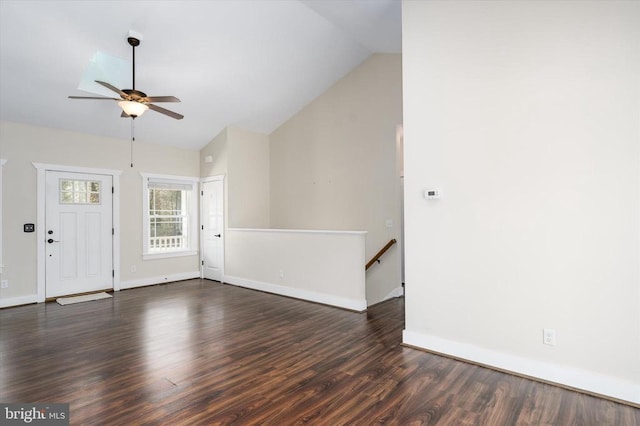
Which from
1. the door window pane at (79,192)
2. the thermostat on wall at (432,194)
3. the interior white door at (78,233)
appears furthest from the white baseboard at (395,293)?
the door window pane at (79,192)

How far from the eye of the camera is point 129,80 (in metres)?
4.74

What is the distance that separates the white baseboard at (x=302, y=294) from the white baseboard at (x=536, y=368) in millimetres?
1297

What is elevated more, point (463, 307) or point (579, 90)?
point (579, 90)

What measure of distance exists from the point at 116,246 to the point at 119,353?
3.38 m

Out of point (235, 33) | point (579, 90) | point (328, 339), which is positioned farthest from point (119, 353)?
point (579, 90)

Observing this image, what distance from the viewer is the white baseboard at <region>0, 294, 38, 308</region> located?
4.97 meters

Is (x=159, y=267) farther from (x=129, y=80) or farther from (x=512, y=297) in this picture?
(x=512, y=297)

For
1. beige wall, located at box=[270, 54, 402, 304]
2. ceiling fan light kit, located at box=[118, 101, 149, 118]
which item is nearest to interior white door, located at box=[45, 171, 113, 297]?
ceiling fan light kit, located at box=[118, 101, 149, 118]

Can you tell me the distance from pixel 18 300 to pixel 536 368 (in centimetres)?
672

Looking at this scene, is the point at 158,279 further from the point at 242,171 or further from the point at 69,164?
the point at 242,171

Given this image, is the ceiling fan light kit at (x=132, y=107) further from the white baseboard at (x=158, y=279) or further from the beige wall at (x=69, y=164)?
the white baseboard at (x=158, y=279)

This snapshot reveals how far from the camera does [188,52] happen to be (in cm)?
466

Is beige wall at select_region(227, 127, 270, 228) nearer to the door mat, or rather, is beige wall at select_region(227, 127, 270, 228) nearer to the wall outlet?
the door mat

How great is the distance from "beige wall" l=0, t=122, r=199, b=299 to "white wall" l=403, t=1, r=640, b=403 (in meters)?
5.16
